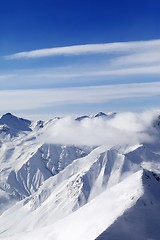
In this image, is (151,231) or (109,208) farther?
(109,208)

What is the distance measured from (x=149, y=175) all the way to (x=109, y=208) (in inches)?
1479

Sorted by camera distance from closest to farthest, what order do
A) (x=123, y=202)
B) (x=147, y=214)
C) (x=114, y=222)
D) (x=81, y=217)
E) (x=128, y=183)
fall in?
(x=114, y=222)
(x=147, y=214)
(x=123, y=202)
(x=81, y=217)
(x=128, y=183)

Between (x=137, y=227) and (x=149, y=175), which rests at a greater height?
(x=149, y=175)

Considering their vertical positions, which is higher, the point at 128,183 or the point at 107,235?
the point at 128,183

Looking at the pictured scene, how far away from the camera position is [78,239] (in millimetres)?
130500

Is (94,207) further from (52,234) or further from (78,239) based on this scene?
(78,239)

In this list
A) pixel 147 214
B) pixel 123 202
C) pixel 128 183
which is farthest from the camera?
pixel 128 183

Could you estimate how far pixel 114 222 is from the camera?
12875 cm

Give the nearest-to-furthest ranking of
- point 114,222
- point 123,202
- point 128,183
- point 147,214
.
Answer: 1. point 114,222
2. point 147,214
3. point 123,202
4. point 128,183

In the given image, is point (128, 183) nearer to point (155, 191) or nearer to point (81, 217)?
point (155, 191)

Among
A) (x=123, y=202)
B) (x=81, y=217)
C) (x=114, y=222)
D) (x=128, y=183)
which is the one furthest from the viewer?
(x=128, y=183)

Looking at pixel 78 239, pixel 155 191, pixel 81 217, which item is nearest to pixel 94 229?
pixel 78 239

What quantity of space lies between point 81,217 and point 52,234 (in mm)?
16111

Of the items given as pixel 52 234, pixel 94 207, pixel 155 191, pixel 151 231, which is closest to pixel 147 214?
pixel 151 231
